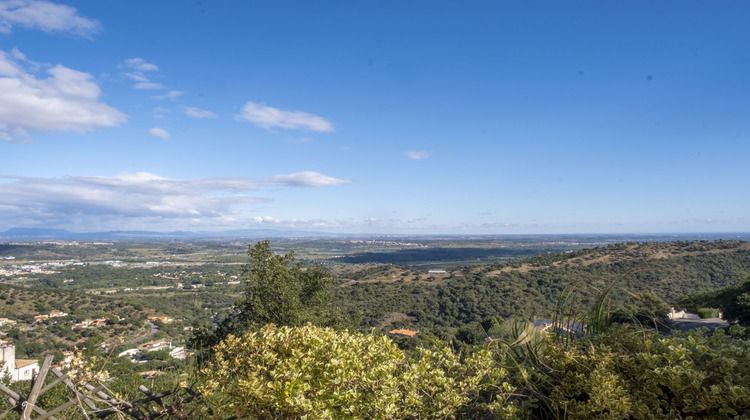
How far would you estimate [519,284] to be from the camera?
139 feet

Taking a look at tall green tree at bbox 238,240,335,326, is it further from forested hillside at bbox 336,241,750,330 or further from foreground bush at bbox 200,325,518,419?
forested hillside at bbox 336,241,750,330

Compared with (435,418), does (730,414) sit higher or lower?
higher

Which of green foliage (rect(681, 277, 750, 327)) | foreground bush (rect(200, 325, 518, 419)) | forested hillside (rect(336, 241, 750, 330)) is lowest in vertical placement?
forested hillside (rect(336, 241, 750, 330))

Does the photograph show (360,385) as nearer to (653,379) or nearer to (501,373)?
(501,373)

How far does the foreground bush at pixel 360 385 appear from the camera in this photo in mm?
1979

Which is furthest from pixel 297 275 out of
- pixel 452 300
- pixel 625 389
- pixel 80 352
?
pixel 452 300

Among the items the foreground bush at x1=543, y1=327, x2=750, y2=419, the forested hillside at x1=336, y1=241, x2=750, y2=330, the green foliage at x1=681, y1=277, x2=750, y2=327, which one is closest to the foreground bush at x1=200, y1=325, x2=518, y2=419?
the foreground bush at x1=543, y1=327, x2=750, y2=419

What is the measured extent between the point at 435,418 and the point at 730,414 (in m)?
1.35

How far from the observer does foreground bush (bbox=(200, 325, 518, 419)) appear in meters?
1.98

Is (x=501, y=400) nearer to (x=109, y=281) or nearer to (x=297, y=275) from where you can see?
(x=297, y=275)

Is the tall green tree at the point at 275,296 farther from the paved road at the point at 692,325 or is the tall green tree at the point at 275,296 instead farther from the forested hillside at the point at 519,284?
the forested hillside at the point at 519,284

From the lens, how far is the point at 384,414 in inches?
75.0

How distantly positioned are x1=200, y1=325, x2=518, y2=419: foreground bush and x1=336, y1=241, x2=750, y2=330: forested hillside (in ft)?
105

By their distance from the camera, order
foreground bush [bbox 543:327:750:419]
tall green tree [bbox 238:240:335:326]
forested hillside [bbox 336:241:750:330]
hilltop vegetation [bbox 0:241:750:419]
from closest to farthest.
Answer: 1. foreground bush [bbox 543:327:750:419]
2. hilltop vegetation [bbox 0:241:750:419]
3. tall green tree [bbox 238:240:335:326]
4. forested hillside [bbox 336:241:750:330]
